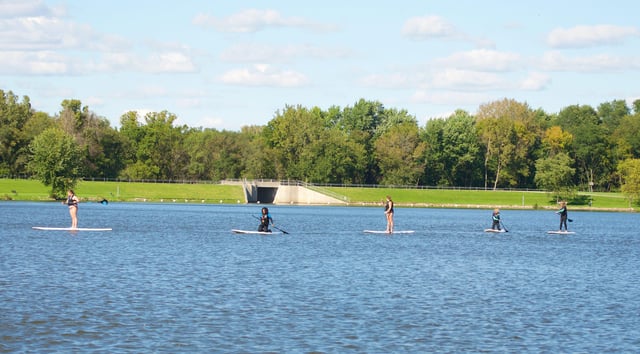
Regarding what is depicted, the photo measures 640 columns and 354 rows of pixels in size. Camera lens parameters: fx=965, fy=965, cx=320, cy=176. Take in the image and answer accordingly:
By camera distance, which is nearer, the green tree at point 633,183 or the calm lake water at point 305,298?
the calm lake water at point 305,298

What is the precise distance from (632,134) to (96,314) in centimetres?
17630

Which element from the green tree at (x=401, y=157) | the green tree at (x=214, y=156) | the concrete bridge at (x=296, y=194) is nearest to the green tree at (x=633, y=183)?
the green tree at (x=401, y=157)

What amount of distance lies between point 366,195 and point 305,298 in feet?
438

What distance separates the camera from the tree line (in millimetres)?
167875

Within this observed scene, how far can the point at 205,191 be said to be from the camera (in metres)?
158

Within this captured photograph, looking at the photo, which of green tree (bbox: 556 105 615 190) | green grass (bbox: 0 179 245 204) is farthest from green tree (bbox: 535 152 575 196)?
green grass (bbox: 0 179 245 204)

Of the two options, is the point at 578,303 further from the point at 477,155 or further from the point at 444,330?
the point at 477,155

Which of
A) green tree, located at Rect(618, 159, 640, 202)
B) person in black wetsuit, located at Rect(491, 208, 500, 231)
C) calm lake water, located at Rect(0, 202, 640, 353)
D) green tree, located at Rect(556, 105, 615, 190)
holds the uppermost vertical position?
green tree, located at Rect(556, 105, 615, 190)

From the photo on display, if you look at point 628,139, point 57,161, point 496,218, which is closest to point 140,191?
point 57,161

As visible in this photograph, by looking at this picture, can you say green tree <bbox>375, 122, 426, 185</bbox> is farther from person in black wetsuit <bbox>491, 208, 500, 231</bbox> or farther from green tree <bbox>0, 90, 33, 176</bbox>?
person in black wetsuit <bbox>491, 208, 500, 231</bbox>

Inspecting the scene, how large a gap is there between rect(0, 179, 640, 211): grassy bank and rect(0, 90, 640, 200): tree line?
4748mm

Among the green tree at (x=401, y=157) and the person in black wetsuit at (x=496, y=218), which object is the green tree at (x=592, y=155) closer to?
the green tree at (x=401, y=157)

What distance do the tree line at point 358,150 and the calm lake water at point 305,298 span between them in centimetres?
11610

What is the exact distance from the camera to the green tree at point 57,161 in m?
125
